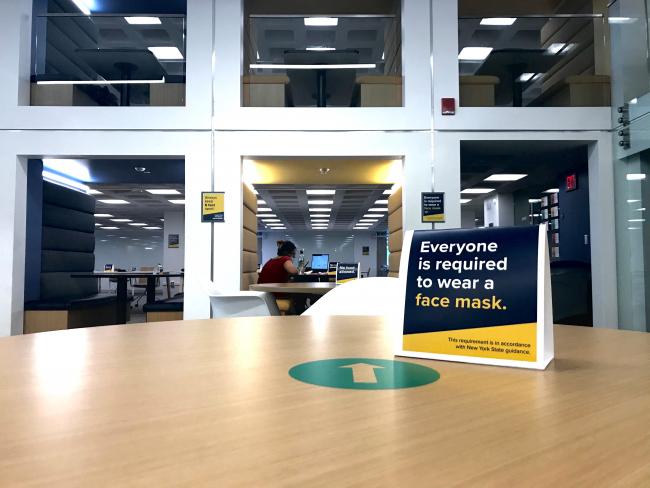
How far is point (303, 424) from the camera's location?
432mm

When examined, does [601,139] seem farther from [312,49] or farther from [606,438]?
[606,438]

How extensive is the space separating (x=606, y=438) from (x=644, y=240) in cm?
497

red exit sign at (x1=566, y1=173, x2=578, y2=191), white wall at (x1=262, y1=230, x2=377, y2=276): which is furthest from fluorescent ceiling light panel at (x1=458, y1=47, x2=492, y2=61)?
white wall at (x1=262, y1=230, x2=377, y2=276)

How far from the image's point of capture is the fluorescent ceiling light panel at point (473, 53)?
16.3ft

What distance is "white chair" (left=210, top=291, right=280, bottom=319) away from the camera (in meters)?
3.20

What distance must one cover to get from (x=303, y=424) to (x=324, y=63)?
5311 mm

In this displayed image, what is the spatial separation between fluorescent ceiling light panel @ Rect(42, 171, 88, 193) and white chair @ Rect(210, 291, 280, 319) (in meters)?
3.95

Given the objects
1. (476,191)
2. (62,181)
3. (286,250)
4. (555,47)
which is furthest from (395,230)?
(476,191)

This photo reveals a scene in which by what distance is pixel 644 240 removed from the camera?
174 inches

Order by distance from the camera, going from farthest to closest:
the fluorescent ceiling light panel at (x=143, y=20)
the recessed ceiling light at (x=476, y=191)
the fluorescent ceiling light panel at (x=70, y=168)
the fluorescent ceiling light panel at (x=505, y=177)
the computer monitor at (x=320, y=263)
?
the computer monitor at (x=320, y=263)
the recessed ceiling light at (x=476, y=191)
the fluorescent ceiling light panel at (x=505, y=177)
the fluorescent ceiling light panel at (x=70, y=168)
the fluorescent ceiling light panel at (x=143, y=20)

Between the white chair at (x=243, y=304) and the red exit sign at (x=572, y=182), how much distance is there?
5.64 metres

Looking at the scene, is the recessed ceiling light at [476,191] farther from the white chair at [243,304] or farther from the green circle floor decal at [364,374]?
the green circle floor decal at [364,374]

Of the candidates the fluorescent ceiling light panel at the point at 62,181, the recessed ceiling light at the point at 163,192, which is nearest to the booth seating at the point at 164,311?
the fluorescent ceiling light panel at the point at 62,181

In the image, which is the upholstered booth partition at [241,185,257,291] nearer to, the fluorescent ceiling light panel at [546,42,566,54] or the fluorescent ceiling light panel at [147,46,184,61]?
the fluorescent ceiling light panel at [147,46,184,61]
